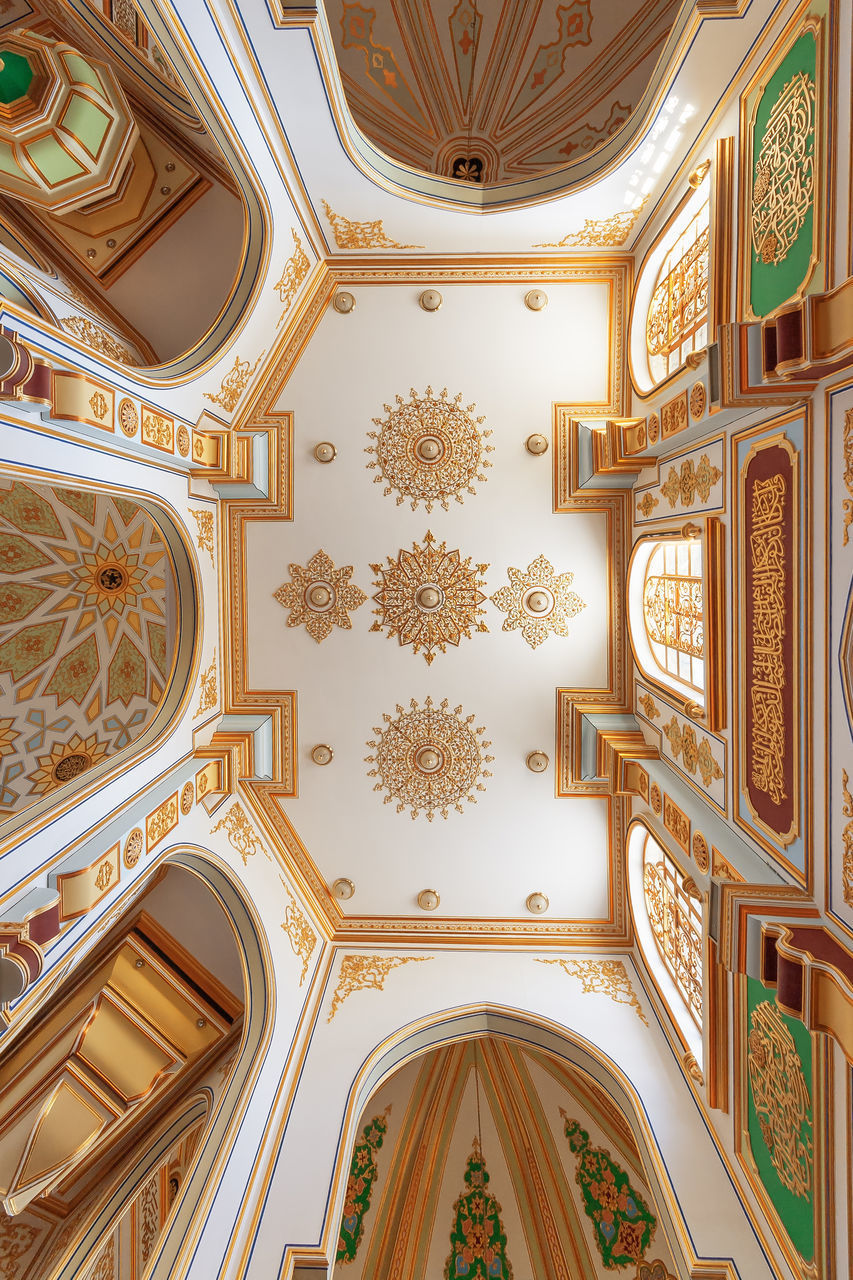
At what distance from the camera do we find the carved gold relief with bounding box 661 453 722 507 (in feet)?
16.6

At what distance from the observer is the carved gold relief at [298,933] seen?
23.0 feet

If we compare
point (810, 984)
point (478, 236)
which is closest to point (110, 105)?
point (478, 236)

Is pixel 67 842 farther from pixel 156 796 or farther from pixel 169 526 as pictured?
pixel 169 526

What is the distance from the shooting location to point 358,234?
22.9 ft

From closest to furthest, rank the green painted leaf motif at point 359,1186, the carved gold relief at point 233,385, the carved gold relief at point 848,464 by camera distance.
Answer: the carved gold relief at point 848,464 → the carved gold relief at point 233,385 → the green painted leaf motif at point 359,1186

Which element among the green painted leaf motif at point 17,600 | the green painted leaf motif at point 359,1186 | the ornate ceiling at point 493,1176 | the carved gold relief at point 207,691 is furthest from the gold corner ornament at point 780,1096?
the green painted leaf motif at point 17,600

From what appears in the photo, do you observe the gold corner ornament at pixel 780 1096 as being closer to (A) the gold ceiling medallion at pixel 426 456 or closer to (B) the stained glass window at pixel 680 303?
(B) the stained glass window at pixel 680 303

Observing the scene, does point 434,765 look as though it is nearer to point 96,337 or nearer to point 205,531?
point 205,531

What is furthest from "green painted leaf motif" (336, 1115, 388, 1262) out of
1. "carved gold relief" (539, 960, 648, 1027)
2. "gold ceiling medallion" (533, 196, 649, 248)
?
"gold ceiling medallion" (533, 196, 649, 248)

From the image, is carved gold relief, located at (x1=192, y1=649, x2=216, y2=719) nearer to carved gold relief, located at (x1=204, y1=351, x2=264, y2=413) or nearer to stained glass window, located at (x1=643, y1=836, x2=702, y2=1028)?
carved gold relief, located at (x1=204, y1=351, x2=264, y2=413)

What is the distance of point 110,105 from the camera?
584cm

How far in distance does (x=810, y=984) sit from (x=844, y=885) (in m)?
0.59

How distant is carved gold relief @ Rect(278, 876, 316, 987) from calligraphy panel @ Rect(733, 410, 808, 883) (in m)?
5.02

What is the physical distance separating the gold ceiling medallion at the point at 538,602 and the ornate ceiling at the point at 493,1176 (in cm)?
496
